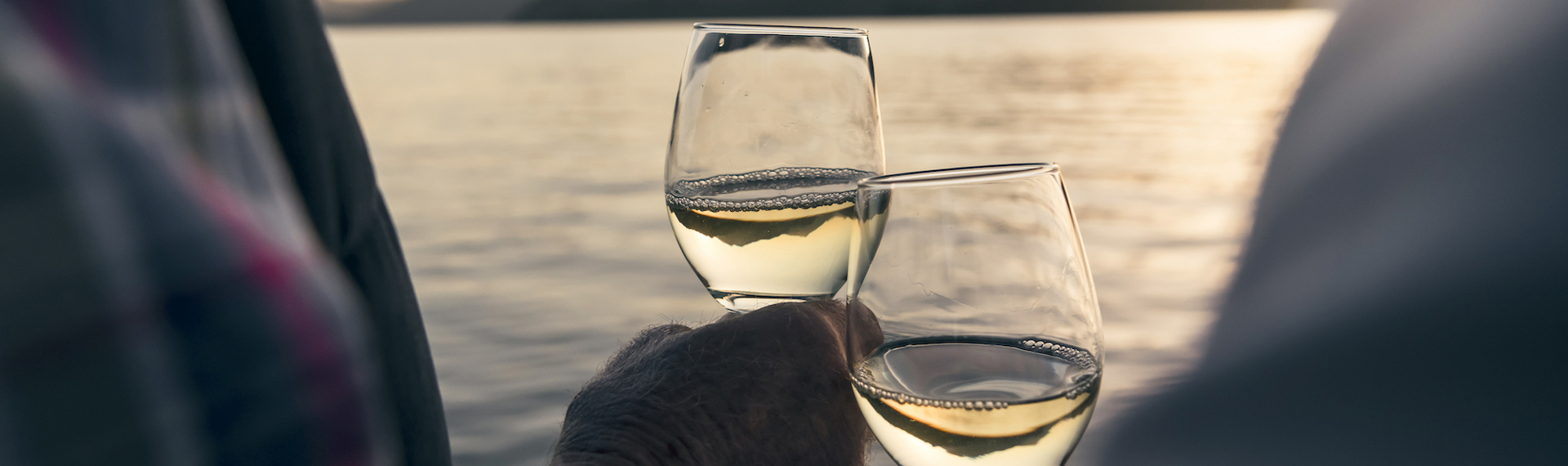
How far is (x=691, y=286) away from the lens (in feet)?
15.4

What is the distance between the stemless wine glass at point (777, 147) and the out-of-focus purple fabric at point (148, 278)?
0.65 metres

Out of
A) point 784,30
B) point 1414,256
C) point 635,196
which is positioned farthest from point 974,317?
point 635,196

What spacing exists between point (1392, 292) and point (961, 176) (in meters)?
1.27

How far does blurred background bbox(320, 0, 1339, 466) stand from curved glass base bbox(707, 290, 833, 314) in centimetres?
19

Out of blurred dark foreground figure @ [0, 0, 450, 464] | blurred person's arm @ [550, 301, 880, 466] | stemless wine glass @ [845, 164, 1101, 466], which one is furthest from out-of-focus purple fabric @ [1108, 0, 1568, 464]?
blurred dark foreground figure @ [0, 0, 450, 464]

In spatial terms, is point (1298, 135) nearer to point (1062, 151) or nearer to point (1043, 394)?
point (1043, 394)

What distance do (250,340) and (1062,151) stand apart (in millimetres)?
8329

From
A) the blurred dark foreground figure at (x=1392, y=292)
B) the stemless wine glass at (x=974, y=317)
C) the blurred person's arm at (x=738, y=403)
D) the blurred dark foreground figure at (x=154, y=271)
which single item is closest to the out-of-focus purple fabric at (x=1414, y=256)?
the blurred dark foreground figure at (x=1392, y=292)

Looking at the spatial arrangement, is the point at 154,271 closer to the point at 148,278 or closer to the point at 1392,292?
the point at 148,278

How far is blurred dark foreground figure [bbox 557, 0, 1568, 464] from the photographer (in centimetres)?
84

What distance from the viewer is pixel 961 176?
695mm

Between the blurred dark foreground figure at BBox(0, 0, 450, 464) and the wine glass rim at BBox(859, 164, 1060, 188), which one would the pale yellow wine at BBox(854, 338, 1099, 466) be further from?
the blurred dark foreground figure at BBox(0, 0, 450, 464)

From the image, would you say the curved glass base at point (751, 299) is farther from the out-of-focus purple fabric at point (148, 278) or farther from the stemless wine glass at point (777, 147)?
the out-of-focus purple fabric at point (148, 278)

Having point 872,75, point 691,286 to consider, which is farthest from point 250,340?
point 691,286
